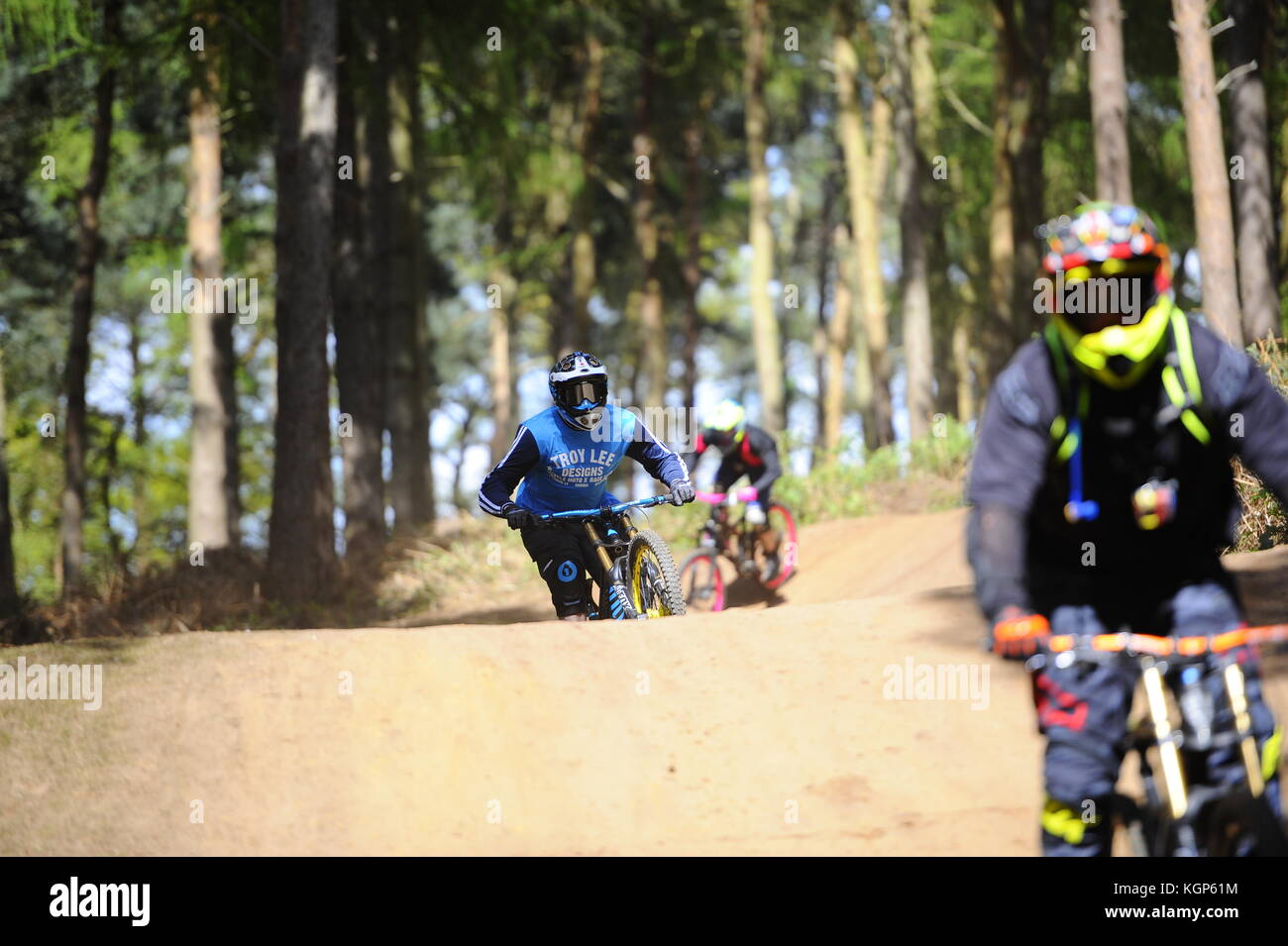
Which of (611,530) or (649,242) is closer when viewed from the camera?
(611,530)

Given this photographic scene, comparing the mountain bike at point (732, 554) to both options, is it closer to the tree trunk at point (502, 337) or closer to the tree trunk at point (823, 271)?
the tree trunk at point (502, 337)

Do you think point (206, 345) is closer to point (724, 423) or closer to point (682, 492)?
point (724, 423)

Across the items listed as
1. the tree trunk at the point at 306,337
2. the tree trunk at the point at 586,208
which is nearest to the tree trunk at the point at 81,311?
the tree trunk at the point at 306,337

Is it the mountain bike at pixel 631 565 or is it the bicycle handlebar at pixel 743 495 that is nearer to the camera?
the mountain bike at pixel 631 565

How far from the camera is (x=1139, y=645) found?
4.00m

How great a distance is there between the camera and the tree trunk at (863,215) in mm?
27453

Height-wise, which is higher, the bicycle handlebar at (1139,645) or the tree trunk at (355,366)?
the tree trunk at (355,366)

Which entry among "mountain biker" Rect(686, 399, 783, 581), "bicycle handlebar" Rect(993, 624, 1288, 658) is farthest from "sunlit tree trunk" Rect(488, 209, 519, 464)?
"bicycle handlebar" Rect(993, 624, 1288, 658)

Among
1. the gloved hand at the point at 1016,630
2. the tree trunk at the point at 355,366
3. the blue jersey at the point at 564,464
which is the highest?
the tree trunk at the point at 355,366

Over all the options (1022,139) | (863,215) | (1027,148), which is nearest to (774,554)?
(1027,148)

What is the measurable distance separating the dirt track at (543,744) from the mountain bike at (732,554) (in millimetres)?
5411

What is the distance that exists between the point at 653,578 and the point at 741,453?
5.88 m
